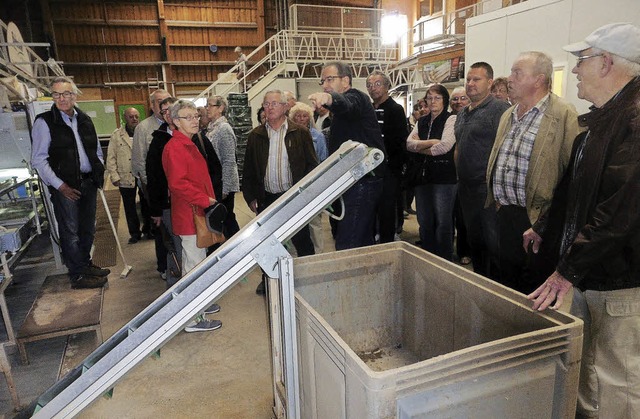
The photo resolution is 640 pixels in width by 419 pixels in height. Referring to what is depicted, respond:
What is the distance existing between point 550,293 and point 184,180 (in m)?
2.06

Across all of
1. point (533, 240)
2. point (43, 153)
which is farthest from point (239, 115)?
point (533, 240)

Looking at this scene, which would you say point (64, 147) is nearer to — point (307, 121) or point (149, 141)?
point (149, 141)

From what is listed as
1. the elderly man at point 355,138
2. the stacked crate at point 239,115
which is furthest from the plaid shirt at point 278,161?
the stacked crate at point 239,115

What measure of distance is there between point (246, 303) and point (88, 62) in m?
13.5

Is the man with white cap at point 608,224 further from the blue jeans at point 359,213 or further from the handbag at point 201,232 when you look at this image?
the handbag at point 201,232

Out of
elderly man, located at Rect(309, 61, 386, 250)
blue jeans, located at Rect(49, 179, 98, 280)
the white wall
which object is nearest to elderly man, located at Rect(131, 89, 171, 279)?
blue jeans, located at Rect(49, 179, 98, 280)

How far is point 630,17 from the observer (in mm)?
5074

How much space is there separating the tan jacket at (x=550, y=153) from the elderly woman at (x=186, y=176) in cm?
182

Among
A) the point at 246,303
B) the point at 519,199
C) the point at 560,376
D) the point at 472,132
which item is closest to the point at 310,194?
the point at 560,376

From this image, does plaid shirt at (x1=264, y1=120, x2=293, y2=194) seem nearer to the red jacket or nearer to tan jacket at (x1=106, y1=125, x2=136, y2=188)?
the red jacket

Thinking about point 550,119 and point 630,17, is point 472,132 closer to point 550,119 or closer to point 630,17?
point 550,119

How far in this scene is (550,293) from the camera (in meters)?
1.32

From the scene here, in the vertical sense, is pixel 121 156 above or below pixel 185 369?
above

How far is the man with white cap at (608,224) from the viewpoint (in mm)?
1320
